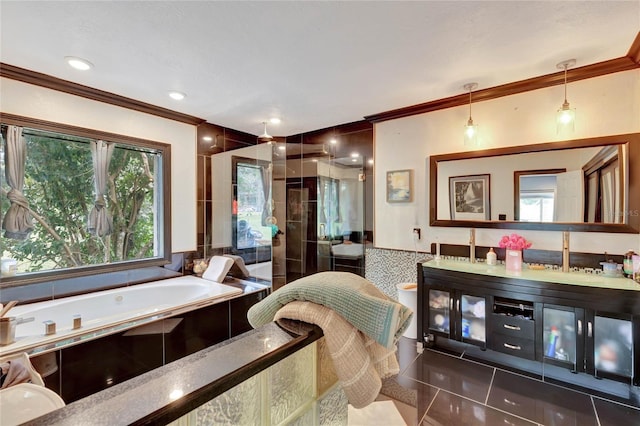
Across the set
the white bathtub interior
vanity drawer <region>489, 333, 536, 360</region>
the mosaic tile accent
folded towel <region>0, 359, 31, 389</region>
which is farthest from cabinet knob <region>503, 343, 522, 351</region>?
folded towel <region>0, 359, 31, 389</region>

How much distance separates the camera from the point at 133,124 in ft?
10.0

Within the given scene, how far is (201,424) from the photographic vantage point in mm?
642

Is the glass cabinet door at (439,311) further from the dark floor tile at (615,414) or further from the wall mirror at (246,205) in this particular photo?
the wall mirror at (246,205)

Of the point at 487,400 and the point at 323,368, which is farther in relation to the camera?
the point at 487,400

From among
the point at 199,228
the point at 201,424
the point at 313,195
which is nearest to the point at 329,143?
the point at 313,195

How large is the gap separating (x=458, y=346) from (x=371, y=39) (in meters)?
2.79

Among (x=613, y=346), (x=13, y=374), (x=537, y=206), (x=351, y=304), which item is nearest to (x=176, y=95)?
(x=13, y=374)

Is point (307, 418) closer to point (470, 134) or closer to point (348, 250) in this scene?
point (470, 134)

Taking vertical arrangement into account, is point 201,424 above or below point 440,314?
above

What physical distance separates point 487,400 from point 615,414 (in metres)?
0.78

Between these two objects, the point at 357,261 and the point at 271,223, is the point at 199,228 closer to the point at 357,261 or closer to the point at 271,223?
the point at 271,223

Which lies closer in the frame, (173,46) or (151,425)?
(151,425)

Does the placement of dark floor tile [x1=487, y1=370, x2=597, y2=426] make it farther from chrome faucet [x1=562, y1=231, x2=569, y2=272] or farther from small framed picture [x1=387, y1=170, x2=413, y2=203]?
small framed picture [x1=387, y1=170, x2=413, y2=203]

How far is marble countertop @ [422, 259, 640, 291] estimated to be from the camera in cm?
207
